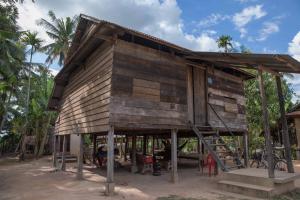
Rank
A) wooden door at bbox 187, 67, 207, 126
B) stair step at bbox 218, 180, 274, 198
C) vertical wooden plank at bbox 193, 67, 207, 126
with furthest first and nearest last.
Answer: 1. vertical wooden plank at bbox 193, 67, 207, 126
2. wooden door at bbox 187, 67, 207, 126
3. stair step at bbox 218, 180, 274, 198

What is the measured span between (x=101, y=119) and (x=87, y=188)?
2370mm

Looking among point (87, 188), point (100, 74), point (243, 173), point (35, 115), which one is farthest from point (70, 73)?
point (35, 115)

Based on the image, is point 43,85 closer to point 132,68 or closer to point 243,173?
point 132,68

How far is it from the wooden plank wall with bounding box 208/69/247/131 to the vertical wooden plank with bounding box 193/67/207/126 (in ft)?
0.94

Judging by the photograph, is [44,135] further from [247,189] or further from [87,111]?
[247,189]

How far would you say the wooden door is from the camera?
10969 mm

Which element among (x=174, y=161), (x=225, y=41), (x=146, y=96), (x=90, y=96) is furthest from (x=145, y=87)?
(x=225, y=41)

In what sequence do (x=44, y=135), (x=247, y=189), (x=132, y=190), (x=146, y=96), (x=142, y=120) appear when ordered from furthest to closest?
1. (x=44, y=135)
2. (x=146, y=96)
3. (x=142, y=120)
4. (x=132, y=190)
5. (x=247, y=189)

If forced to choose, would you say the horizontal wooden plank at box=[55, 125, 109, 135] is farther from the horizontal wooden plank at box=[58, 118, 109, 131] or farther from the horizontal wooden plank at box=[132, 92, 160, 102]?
the horizontal wooden plank at box=[132, 92, 160, 102]

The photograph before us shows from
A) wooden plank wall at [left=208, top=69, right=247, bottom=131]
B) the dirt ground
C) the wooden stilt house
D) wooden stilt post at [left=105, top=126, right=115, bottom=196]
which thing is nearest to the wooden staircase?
the wooden stilt house

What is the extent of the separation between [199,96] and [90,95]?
4.59 metres

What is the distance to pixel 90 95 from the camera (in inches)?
409

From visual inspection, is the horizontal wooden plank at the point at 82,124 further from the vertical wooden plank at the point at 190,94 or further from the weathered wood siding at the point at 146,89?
the vertical wooden plank at the point at 190,94

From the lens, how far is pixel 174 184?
9461 mm
